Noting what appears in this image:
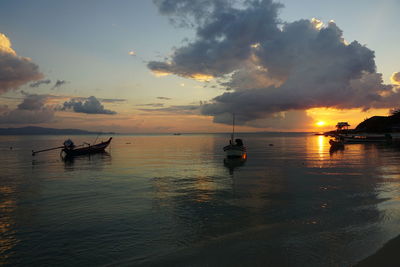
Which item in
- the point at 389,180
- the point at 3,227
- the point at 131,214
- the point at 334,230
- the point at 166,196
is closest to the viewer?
the point at 334,230

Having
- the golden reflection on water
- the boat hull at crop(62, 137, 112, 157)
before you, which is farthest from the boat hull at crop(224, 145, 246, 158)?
the golden reflection on water

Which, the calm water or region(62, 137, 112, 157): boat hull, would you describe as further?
region(62, 137, 112, 157): boat hull

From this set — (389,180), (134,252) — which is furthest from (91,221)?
(389,180)

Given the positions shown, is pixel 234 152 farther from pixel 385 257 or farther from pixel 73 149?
pixel 385 257

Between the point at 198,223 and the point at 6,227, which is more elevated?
the point at 198,223

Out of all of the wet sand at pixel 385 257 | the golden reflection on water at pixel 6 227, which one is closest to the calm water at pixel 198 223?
the golden reflection on water at pixel 6 227

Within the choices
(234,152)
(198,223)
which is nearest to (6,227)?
(198,223)

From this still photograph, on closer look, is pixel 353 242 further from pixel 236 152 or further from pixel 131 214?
pixel 236 152

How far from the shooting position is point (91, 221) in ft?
46.7

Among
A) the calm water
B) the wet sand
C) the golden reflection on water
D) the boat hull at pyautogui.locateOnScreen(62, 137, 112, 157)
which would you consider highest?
the boat hull at pyautogui.locateOnScreen(62, 137, 112, 157)

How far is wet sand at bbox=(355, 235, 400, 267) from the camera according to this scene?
28.0 feet

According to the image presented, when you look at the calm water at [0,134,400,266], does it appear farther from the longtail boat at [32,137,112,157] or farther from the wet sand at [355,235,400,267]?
the longtail boat at [32,137,112,157]

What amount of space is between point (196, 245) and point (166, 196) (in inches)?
370

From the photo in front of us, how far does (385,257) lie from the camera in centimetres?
895
